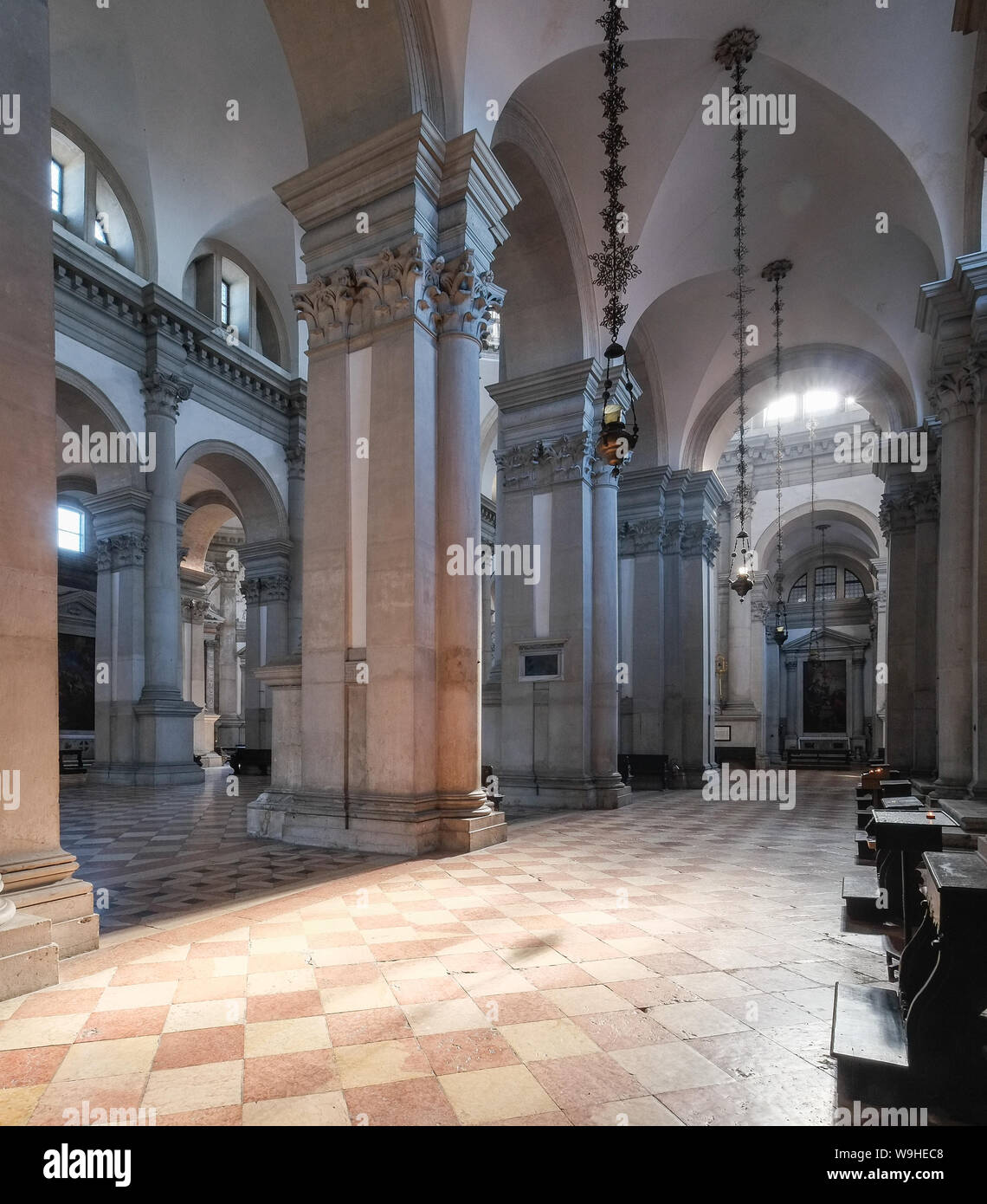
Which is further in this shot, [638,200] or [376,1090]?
[638,200]

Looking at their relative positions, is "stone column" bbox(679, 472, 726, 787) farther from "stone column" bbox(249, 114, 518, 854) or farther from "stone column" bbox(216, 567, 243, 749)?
"stone column" bbox(216, 567, 243, 749)

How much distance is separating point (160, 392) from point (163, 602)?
4.54m

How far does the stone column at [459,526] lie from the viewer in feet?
24.7

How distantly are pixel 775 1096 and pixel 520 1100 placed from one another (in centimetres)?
89

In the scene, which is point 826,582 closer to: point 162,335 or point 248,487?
point 248,487

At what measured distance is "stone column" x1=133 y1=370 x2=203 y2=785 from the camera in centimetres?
1566

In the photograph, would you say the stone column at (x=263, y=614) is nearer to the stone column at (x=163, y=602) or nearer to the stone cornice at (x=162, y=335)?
the stone cornice at (x=162, y=335)

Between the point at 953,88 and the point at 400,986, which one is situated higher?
the point at 953,88

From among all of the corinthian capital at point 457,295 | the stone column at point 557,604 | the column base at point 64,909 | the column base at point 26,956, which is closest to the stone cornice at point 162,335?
the stone column at point 557,604

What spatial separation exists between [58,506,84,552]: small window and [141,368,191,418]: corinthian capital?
874 cm

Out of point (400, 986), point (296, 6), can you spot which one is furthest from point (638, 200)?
point (400, 986)

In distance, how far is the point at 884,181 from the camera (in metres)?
12.1

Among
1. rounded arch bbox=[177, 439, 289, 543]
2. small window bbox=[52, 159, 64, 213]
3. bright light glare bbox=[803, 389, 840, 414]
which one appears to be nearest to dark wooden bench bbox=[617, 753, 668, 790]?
rounded arch bbox=[177, 439, 289, 543]

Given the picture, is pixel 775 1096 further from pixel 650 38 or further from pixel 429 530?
pixel 650 38
